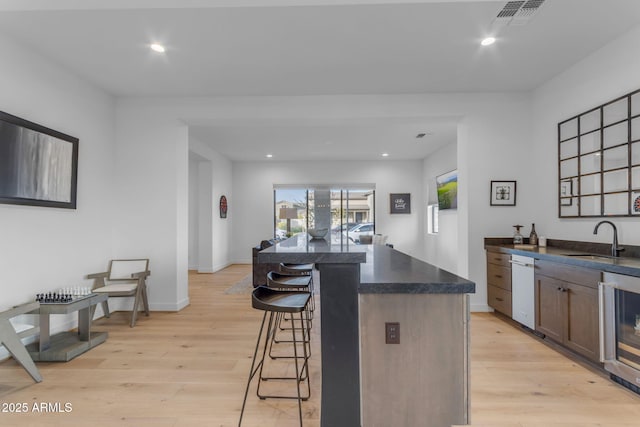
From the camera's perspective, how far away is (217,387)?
231cm

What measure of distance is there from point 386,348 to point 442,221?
19.6ft

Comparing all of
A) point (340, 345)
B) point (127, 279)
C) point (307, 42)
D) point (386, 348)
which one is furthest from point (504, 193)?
point (127, 279)

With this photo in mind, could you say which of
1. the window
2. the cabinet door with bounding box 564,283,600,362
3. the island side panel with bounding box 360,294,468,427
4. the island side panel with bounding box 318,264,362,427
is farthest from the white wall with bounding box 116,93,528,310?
the window

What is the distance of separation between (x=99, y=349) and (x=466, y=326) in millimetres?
3203

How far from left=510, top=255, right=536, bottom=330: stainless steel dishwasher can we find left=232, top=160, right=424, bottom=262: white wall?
5029mm

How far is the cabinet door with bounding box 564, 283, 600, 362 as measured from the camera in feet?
8.04

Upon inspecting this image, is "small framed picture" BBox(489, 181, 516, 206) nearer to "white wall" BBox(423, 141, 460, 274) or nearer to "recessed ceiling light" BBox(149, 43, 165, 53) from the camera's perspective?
"white wall" BBox(423, 141, 460, 274)

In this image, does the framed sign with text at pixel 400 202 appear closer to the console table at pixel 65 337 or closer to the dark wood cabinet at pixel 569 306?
the dark wood cabinet at pixel 569 306

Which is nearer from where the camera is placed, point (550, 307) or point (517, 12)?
point (517, 12)

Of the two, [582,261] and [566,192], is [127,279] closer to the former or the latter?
[582,261]

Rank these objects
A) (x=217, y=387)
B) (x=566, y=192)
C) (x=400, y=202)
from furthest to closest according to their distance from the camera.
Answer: (x=400, y=202) → (x=566, y=192) → (x=217, y=387)

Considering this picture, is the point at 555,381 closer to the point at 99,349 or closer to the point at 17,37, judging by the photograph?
the point at 99,349

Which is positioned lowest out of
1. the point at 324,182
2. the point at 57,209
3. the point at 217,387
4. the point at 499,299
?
the point at 217,387

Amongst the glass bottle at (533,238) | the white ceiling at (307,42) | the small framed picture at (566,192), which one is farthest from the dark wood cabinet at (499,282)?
the white ceiling at (307,42)
